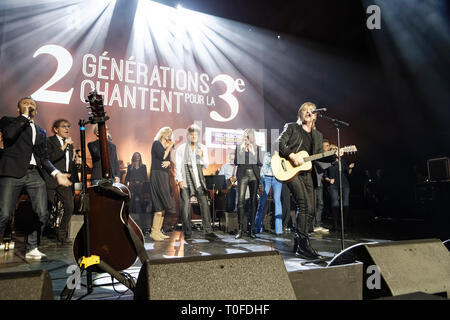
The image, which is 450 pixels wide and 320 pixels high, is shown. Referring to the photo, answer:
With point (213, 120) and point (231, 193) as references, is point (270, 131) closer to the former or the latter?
point (213, 120)

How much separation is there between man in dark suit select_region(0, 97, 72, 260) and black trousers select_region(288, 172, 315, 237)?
2880mm

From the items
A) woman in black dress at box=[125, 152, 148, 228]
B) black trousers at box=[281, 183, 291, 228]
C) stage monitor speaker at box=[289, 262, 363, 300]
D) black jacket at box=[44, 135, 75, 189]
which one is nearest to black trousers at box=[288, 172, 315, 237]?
stage monitor speaker at box=[289, 262, 363, 300]

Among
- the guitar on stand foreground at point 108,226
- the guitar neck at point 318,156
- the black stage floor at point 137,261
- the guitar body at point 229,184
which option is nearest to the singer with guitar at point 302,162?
the guitar neck at point 318,156

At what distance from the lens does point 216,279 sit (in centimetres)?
130

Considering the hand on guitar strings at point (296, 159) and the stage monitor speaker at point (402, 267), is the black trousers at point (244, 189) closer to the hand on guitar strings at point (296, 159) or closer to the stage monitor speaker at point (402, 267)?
the hand on guitar strings at point (296, 159)

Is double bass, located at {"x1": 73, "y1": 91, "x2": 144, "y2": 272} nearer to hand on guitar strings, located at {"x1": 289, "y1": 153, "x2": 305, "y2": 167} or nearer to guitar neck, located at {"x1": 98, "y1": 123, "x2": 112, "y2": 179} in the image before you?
guitar neck, located at {"x1": 98, "y1": 123, "x2": 112, "y2": 179}

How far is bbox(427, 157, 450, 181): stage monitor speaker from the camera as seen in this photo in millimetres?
8422

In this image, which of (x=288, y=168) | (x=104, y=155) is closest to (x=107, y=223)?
(x=104, y=155)

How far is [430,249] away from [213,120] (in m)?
8.70

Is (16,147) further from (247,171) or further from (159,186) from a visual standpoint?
(247,171)

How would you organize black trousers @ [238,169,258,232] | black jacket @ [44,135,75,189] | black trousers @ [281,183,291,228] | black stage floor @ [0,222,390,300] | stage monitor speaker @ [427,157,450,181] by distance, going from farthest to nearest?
stage monitor speaker @ [427,157,450,181], black trousers @ [281,183,291,228], black trousers @ [238,169,258,232], black jacket @ [44,135,75,189], black stage floor @ [0,222,390,300]

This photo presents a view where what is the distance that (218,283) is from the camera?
1287mm

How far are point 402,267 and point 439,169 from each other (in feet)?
28.5

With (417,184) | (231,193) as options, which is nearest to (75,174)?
(231,193)
